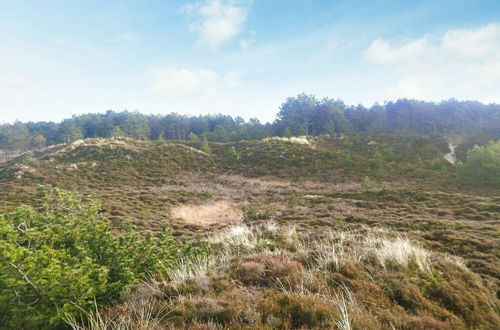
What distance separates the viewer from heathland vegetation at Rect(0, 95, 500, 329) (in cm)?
339

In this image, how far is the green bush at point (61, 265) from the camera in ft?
10.7

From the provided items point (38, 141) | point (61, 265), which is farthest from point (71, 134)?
point (61, 265)

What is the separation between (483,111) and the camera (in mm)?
78625

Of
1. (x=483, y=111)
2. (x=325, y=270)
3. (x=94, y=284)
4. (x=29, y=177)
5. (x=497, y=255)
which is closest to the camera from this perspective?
(x=94, y=284)

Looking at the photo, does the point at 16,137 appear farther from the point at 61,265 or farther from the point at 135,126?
the point at 61,265

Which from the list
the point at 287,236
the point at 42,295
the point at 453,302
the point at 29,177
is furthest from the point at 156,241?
the point at 29,177

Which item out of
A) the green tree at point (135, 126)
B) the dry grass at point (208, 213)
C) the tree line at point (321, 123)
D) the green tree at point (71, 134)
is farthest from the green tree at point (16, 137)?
the dry grass at point (208, 213)

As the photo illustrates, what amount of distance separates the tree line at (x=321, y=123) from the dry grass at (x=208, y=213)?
47297 mm

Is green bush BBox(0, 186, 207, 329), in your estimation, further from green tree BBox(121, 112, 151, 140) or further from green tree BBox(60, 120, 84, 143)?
green tree BBox(60, 120, 84, 143)

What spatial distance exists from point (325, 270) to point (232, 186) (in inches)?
1026

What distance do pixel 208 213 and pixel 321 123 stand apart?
200 feet

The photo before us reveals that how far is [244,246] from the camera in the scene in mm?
7699

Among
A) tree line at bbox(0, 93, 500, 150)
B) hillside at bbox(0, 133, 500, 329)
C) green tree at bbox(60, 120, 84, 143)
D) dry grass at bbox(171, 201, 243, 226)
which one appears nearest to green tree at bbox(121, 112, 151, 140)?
tree line at bbox(0, 93, 500, 150)

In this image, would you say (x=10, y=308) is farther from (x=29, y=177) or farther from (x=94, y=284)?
(x=29, y=177)
